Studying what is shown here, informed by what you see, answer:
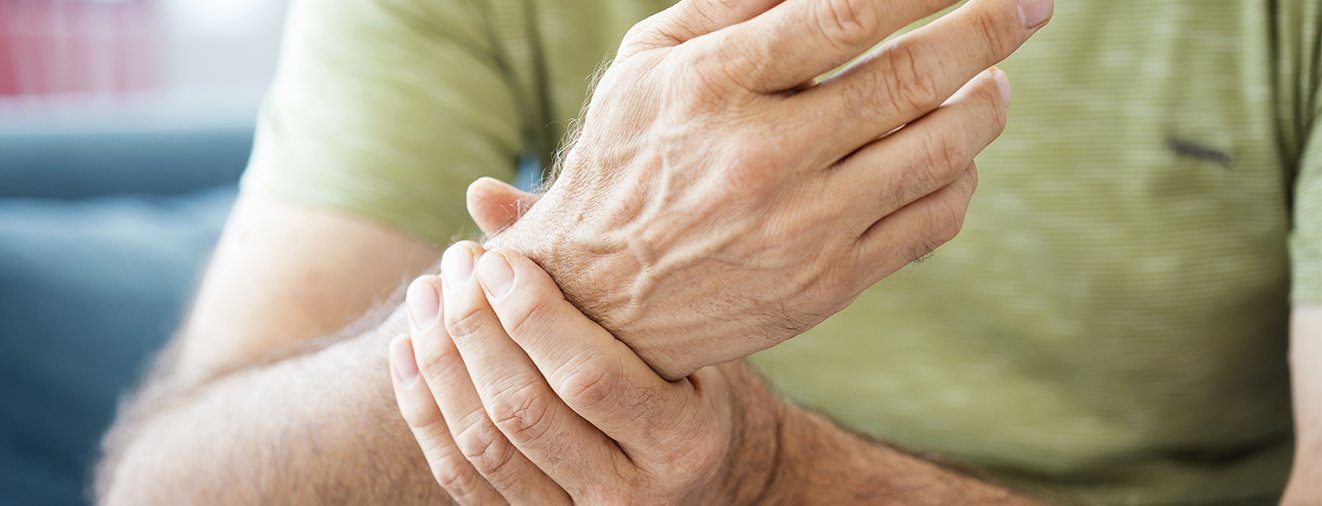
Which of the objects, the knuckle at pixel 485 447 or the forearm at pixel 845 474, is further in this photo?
the forearm at pixel 845 474

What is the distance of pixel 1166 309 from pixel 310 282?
0.73 meters

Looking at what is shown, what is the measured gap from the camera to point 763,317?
0.58 m

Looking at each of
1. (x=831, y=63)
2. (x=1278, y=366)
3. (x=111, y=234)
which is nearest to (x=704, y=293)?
(x=831, y=63)

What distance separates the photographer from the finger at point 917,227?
0.56m

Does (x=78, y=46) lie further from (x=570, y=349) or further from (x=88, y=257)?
(x=570, y=349)

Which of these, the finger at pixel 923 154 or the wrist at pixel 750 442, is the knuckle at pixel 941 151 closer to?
the finger at pixel 923 154

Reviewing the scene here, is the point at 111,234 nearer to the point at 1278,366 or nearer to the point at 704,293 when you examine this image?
the point at 704,293

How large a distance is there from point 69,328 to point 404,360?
0.90m

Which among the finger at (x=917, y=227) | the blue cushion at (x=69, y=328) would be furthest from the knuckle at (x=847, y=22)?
the blue cushion at (x=69, y=328)

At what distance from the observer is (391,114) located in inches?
37.0

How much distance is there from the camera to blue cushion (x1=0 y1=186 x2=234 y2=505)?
1307 millimetres

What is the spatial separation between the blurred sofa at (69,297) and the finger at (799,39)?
1.13 metres

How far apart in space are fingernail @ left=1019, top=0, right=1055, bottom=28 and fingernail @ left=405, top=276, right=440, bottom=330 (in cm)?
37

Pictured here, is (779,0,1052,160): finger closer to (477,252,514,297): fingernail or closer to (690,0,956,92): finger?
(690,0,956,92): finger
